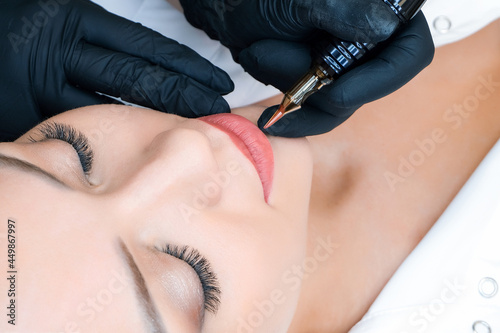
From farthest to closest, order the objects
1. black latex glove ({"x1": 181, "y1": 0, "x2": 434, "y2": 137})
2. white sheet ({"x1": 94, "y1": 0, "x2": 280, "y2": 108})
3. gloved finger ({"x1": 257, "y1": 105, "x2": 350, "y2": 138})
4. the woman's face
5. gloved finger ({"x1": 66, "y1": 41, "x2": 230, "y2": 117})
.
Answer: white sheet ({"x1": 94, "y1": 0, "x2": 280, "y2": 108}) < gloved finger ({"x1": 66, "y1": 41, "x2": 230, "y2": 117}) < gloved finger ({"x1": 257, "y1": 105, "x2": 350, "y2": 138}) < black latex glove ({"x1": 181, "y1": 0, "x2": 434, "y2": 137}) < the woman's face

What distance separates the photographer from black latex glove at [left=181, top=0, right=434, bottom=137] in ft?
2.25

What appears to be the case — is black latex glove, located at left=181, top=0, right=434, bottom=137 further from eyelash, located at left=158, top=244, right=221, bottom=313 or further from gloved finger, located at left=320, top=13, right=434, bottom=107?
eyelash, located at left=158, top=244, right=221, bottom=313

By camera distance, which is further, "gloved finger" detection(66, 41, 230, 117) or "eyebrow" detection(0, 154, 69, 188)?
"gloved finger" detection(66, 41, 230, 117)

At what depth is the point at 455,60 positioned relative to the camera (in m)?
1.12

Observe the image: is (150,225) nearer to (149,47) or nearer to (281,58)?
(281,58)

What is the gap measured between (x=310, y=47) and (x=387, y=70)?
0.19 metres

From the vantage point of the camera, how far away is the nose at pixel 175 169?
673 millimetres

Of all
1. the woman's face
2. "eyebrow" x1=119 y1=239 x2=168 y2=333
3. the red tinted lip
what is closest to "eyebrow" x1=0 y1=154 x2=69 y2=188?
the woman's face

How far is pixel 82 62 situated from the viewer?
3.25ft

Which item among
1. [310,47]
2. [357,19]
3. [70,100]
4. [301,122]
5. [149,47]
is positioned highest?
[357,19]

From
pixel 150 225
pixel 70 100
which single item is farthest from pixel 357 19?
pixel 70 100

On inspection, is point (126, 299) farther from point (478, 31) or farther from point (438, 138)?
point (478, 31)

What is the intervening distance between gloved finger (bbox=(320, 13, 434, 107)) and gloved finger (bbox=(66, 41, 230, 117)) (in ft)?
0.92

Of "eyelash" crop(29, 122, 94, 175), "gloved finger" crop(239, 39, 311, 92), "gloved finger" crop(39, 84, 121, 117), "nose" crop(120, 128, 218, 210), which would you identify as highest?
"gloved finger" crop(239, 39, 311, 92)
